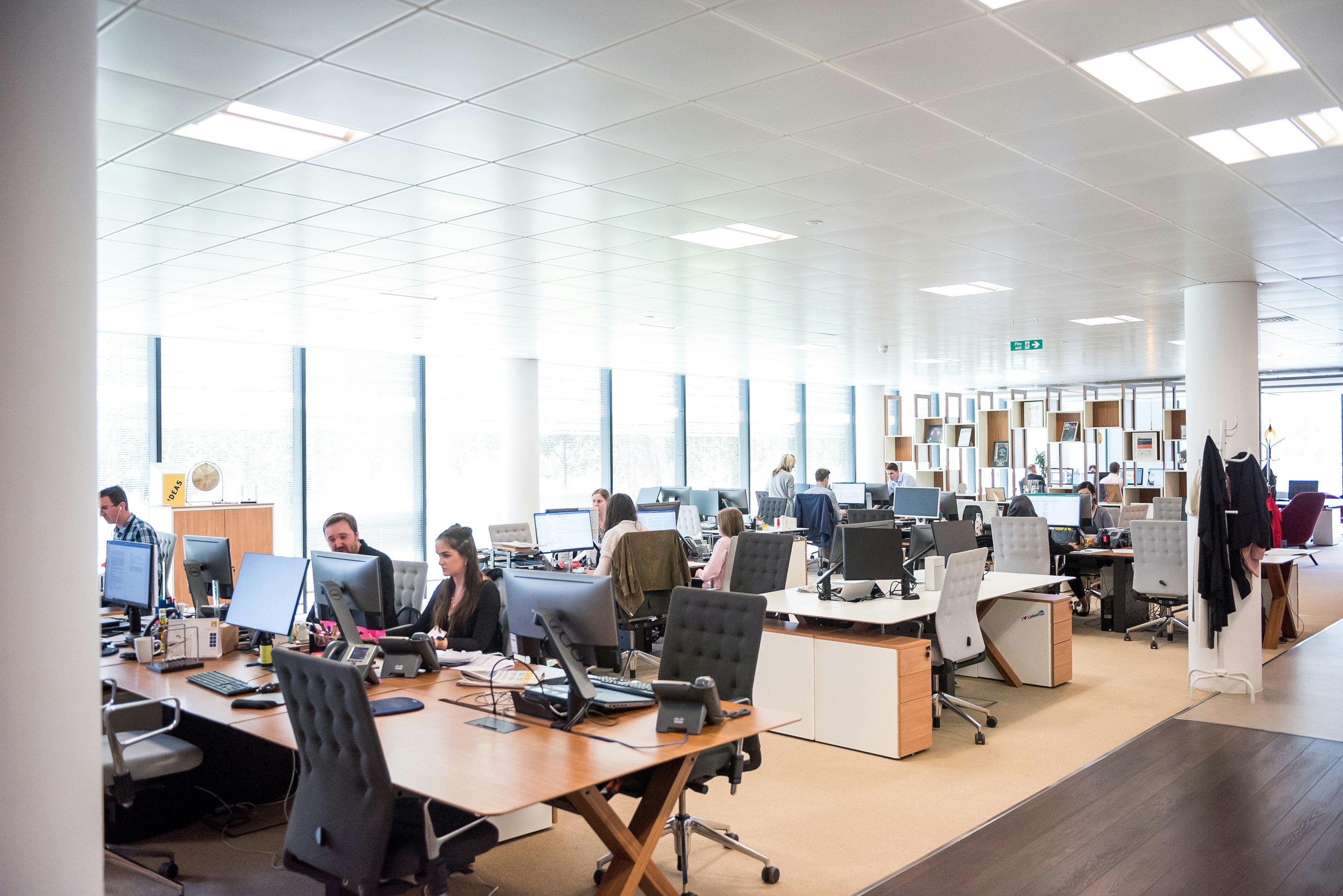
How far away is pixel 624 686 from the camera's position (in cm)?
369

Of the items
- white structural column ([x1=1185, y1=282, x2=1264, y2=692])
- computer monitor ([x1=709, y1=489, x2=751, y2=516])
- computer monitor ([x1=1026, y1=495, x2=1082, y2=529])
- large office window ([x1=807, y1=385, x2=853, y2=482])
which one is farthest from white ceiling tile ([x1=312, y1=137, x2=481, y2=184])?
large office window ([x1=807, y1=385, x2=853, y2=482])

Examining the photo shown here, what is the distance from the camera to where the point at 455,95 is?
12.0 feet

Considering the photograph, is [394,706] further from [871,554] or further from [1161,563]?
[1161,563]

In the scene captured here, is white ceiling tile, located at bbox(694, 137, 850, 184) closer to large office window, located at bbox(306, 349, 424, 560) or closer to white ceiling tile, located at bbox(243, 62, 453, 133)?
white ceiling tile, located at bbox(243, 62, 453, 133)

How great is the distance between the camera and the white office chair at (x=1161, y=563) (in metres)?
8.17

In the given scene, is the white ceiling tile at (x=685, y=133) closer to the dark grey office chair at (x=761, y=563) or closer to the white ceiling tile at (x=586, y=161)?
the white ceiling tile at (x=586, y=161)

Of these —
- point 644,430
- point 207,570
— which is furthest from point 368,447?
point 207,570

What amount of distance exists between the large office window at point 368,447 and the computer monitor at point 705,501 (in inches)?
139

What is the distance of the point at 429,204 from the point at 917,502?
896 cm

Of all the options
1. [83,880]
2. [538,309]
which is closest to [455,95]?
[83,880]

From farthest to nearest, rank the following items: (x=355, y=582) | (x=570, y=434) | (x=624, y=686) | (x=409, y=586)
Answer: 1. (x=570, y=434)
2. (x=409, y=586)
3. (x=355, y=582)
4. (x=624, y=686)

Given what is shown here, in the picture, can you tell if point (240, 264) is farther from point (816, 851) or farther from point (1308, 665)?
point (1308, 665)

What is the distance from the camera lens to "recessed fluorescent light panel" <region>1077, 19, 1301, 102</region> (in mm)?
3211

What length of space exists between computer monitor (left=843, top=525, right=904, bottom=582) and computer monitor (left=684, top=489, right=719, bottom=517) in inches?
220
